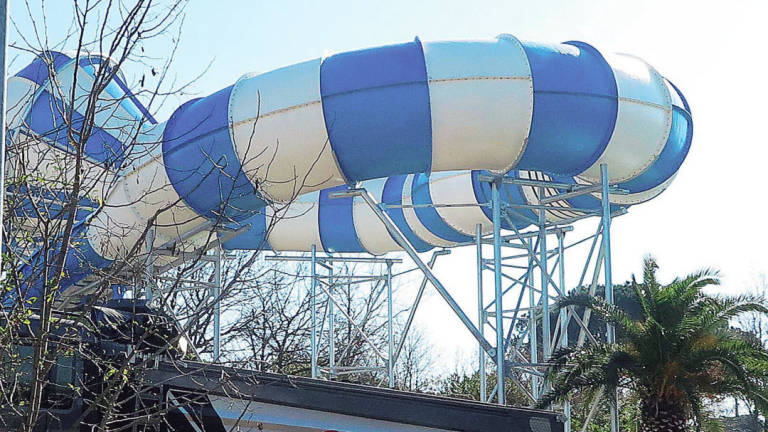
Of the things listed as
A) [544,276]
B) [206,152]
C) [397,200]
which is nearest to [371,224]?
[397,200]

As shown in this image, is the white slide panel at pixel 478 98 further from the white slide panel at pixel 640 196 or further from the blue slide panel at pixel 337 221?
the blue slide panel at pixel 337 221

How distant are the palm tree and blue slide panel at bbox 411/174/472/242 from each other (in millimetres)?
6653

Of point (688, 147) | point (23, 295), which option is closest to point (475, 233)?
point (688, 147)

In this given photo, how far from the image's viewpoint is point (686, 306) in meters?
13.2

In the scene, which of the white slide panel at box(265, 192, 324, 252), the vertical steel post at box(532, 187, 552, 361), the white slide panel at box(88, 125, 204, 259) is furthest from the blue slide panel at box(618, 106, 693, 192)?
the white slide panel at box(265, 192, 324, 252)

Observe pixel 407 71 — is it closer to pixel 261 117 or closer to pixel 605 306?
pixel 261 117

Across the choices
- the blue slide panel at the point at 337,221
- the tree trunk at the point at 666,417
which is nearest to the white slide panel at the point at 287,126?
the tree trunk at the point at 666,417

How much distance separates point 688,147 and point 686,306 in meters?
2.76

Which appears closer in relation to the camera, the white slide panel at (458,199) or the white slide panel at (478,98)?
the white slide panel at (478,98)

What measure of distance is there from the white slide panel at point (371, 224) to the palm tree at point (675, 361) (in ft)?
26.4

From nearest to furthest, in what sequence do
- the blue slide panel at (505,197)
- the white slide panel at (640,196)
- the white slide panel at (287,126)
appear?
the white slide panel at (287,126) < the white slide panel at (640,196) < the blue slide panel at (505,197)

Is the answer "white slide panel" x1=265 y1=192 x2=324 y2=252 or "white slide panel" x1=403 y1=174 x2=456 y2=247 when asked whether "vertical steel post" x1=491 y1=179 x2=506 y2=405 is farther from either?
"white slide panel" x1=265 y1=192 x2=324 y2=252

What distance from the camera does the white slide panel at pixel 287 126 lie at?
43.3ft

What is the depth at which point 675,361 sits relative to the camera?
499 inches
